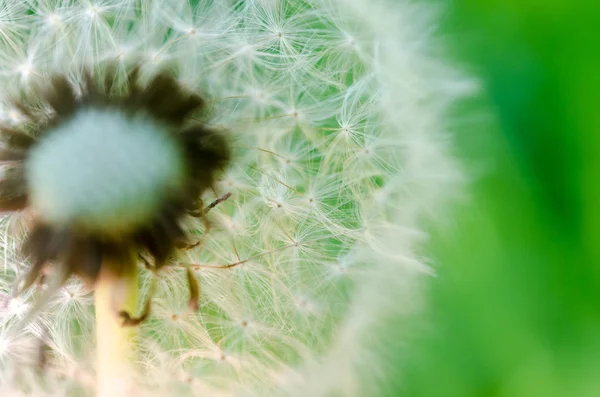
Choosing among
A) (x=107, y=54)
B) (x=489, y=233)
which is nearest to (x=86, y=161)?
(x=107, y=54)

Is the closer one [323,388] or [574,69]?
[323,388]

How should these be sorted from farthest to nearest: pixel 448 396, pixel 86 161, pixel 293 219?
pixel 448 396
pixel 293 219
pixel 86 161

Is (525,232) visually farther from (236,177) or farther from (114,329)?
(114,329)

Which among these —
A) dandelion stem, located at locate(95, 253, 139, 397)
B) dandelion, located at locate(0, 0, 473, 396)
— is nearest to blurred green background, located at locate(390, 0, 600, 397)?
dandelion, located at locate(0, 0, 473, 396)

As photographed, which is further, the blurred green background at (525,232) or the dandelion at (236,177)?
the blurred green background at (525,232)

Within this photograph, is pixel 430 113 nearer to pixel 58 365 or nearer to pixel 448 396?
pixel 448 396

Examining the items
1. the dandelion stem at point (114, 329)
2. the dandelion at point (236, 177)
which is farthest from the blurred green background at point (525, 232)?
the dandelion stem at point (114, 329)

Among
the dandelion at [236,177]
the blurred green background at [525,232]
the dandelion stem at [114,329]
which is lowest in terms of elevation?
the dandelion stem at [114,329]

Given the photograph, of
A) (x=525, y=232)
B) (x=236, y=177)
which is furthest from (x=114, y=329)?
(x=525, y=232)

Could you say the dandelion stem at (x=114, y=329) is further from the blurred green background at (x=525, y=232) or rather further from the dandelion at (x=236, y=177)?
the blurred green background at (x=525, y=232)
